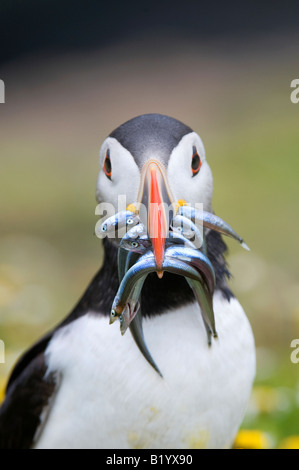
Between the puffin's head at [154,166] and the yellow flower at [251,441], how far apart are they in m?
0.92

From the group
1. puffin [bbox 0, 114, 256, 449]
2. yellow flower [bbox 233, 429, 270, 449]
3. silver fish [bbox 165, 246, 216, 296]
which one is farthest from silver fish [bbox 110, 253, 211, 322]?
yellow flower [bbox 233, 429, 270, 449]

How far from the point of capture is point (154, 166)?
5.86 ft

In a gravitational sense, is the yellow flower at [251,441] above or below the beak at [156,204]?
below

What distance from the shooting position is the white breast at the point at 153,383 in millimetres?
1971

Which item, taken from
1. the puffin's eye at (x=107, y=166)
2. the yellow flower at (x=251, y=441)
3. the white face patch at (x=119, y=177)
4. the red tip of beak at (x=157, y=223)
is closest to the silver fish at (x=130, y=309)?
the red tip of beak at (x=157, y=223)

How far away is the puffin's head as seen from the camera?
5.78 feet

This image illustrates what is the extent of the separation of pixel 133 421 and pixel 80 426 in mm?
156

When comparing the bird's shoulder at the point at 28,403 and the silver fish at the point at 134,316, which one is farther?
the bird's shoulder at the point at 28,403

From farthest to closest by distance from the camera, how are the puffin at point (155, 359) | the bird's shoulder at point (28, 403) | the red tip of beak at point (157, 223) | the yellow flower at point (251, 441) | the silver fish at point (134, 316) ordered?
the yellow flower at point (251, 441), the bird's shoulder at point (28, 403), the puffin at point (155, 359), the silver fish at point (134, 316), the red tip of beak at point (157, 223)

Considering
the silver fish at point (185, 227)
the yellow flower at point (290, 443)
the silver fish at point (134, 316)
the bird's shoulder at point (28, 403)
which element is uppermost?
the silver fish at point (185, 227)

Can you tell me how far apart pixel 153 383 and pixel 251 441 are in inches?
28.4

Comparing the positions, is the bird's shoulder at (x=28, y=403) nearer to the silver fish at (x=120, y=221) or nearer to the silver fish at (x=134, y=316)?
the silver fish at (x=134, y=316)

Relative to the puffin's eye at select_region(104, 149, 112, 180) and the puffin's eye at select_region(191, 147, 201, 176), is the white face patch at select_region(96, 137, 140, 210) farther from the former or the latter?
the puffin's eye at select_region(191, 147, 201, 176)

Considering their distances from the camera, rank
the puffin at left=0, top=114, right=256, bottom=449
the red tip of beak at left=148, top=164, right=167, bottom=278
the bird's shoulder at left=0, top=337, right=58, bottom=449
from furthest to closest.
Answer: the bird's shoulder at left=0, top=337, right=58, bottom=449 < the puffin at left=0, top=114, right=256, bottom=449 < the red tip of beak at left=148, top=164, right=167, bottom=278
